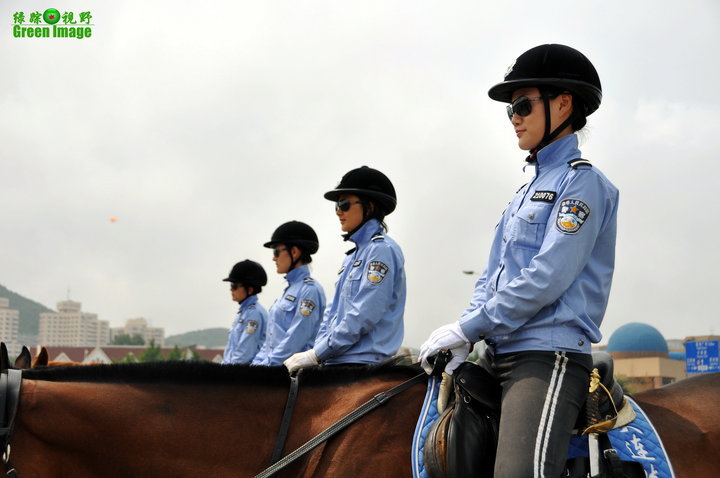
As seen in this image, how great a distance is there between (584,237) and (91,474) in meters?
2.75

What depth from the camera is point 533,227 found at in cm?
402

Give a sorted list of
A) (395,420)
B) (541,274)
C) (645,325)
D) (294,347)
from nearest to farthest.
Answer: (541,274) < (395,420) < (294,347) < (645,325)

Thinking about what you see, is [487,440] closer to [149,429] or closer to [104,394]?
[149,429]

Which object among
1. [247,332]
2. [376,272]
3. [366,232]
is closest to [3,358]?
[376,272]

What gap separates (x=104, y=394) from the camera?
3916 mm

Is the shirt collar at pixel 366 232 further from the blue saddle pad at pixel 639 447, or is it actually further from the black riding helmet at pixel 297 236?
the black riding helmet at pixel 297 236

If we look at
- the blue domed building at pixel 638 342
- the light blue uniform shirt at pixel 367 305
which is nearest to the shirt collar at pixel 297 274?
the light blue uniform shirt at pixel 367 305

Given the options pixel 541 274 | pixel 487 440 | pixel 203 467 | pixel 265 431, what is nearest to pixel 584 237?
pixel 541 274

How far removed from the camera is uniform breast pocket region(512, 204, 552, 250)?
4000 millimetres

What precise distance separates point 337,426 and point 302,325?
21.2 ft

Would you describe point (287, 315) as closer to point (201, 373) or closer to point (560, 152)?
point (201, 373)

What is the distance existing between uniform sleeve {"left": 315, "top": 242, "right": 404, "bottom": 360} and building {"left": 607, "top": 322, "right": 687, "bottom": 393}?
1683 inches

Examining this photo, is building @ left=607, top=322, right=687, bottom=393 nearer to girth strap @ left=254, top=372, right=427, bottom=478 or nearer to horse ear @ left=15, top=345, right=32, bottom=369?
girth strap @ left=254, top=372, right=427, bottom=478

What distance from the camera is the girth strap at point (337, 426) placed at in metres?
3.86
